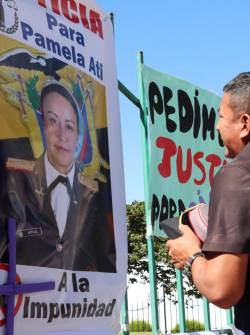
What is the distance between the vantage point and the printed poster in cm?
327

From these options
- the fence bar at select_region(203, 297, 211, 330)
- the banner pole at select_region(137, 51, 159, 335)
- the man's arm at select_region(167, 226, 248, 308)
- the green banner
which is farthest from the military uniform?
the fence bar at select_region(203, 297, 211, 330)

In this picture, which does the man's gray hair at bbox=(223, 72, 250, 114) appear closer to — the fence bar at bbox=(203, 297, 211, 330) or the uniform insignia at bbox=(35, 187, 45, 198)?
the uniform insignia at bbox=(35, 187, 45, 198)

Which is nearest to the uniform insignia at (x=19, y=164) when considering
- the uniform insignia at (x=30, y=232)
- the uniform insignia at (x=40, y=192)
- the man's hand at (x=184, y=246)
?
the uniform insignia at (x=40, y=192)

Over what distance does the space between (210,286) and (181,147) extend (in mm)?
3249

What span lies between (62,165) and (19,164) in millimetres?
375

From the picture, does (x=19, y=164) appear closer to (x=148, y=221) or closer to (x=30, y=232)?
(x=30, y=232)

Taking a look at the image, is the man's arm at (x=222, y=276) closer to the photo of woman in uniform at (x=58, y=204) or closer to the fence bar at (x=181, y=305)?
the photo of woman in uniform at (x=58, y=204)

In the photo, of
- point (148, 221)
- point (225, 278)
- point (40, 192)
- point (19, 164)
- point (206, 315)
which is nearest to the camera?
point (225, 278)

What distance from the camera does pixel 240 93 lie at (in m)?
2.20

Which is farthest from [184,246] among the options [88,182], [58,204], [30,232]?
[88,182]

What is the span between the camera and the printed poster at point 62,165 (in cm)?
327

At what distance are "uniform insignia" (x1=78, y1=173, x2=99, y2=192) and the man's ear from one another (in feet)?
5.54

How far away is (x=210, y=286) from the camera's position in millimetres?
1988

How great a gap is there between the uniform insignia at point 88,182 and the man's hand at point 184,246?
1570mm
